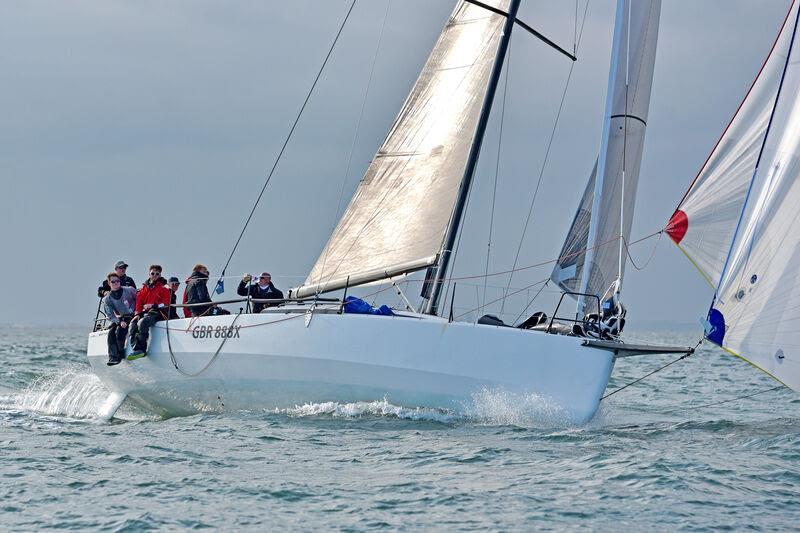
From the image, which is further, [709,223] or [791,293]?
[709,223]


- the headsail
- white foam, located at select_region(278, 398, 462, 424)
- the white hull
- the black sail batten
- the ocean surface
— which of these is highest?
the black sail batten

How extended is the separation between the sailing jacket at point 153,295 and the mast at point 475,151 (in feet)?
11.6

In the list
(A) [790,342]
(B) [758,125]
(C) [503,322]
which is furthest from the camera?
(C) [503,322]

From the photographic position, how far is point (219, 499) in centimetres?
863

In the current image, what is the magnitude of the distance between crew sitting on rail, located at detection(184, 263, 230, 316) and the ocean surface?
1525mm

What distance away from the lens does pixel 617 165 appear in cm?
1417

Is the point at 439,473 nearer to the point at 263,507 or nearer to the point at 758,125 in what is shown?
the point at 263,507

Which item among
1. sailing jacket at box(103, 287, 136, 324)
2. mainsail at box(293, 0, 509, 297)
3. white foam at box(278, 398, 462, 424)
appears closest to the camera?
white foam at box(278, 398, 462, 424)

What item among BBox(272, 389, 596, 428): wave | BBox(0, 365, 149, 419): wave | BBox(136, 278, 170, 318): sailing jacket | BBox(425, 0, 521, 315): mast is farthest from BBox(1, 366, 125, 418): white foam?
BBox(272, 389, 596, 428): wave

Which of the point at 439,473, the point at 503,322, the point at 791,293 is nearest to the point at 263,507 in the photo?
the point at 439,473

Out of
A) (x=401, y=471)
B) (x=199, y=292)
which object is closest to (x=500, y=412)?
(x=401, y=471)

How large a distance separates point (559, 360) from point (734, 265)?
6.56ft

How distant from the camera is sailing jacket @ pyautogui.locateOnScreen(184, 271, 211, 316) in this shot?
14.5 meters

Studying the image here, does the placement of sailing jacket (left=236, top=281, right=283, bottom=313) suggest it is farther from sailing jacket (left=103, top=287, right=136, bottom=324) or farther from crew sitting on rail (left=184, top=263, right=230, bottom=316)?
sailing jacket (left=103, top=287, right=136, bottom=324)
